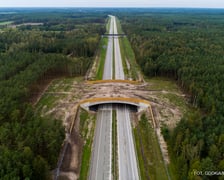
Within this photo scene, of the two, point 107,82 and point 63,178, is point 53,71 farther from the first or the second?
point 63,178

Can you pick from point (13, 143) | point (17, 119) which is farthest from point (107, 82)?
point (13, 143)

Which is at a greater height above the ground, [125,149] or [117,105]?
[117,105]

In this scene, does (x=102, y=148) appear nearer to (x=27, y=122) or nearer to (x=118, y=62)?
(x=27, y=122)

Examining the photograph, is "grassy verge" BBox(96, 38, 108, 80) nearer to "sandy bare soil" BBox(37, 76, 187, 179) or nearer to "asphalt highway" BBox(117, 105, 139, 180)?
"sandy bare soil" BBox(37, 76, 187, 179)

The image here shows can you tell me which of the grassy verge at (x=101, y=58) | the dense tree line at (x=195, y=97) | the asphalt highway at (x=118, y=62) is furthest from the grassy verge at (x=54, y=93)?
the dense tree line at (x=195, y=97)

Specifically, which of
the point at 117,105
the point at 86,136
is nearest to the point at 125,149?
the point at 86,136

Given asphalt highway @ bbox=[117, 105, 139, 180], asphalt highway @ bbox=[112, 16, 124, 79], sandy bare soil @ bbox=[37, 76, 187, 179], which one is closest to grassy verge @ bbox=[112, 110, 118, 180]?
asphalt highway @ bbox=[117, 105, 139, 180]
